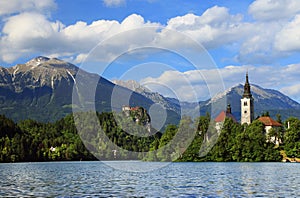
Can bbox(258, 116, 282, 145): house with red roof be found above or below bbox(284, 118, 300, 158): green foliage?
above

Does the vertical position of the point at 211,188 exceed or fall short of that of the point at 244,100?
it falls short

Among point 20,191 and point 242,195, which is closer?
point 242,195

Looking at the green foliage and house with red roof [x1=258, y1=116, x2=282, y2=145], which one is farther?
house with red roof [x1=258, y1=116, x2=282, y2=145]

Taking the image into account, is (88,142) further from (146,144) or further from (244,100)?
(244,100)

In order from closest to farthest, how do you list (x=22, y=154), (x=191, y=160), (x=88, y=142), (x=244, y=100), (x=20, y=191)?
(x=20, y=191)
(x=191, y=160)
(x=22, y=154)
(x=244, y=100)
(x=88, y=142)

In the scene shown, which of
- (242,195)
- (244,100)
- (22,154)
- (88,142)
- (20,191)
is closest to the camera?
(242,195)

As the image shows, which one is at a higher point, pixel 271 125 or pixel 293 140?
pixel 271 125

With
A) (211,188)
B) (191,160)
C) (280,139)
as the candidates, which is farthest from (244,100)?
(211,188)

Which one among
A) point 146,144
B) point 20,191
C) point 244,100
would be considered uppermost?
point 244,100

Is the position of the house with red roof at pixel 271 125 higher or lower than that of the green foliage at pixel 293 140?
higher

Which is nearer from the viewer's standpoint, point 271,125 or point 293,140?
point 293,140

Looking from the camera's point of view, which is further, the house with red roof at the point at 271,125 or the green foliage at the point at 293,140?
the house with red roof at the point at 271,125
